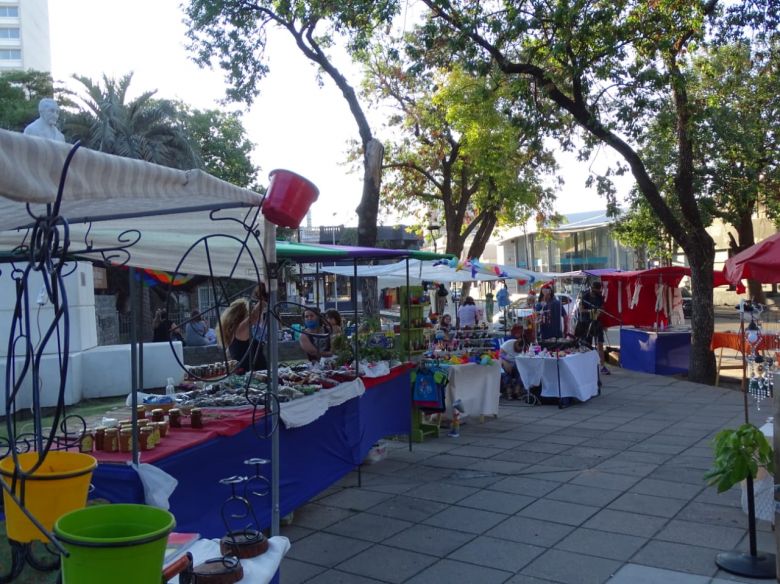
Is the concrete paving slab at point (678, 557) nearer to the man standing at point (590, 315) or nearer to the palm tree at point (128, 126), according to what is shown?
the man standing at point (590, 315)

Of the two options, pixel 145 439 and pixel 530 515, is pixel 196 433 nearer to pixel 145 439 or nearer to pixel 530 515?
pixel 145 439

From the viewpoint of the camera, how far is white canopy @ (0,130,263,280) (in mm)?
2127

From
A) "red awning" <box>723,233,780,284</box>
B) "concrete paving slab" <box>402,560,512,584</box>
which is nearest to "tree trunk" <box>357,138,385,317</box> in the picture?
"red awning" <box>723,233,780,284</box>

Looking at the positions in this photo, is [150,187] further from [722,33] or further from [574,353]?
[722,33]

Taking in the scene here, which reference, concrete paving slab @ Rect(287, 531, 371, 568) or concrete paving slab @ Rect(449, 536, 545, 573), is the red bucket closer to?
concrete paving slab @ Rect(287, 531, 371, 568)

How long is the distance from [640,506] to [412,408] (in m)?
3.17

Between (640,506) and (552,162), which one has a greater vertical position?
(552,162)

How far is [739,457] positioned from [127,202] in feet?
12.9

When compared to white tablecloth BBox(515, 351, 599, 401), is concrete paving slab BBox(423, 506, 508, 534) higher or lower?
lower

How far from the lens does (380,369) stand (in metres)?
7.30

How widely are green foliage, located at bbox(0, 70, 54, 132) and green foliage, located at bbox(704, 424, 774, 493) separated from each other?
2315 centimetres

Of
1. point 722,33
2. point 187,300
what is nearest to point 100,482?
point 722,33

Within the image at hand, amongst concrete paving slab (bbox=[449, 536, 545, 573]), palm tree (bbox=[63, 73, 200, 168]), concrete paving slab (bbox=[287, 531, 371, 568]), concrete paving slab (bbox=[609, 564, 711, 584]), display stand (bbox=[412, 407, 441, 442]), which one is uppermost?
palm tree (bbox=[63, 73, 200, 168])

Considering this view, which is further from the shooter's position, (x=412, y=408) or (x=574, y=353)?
(x=574, y=353)
